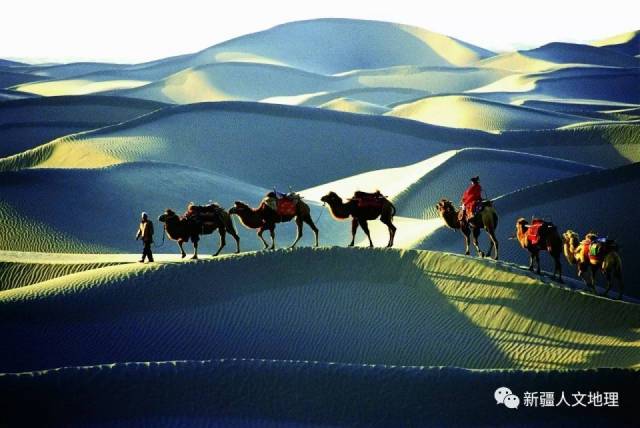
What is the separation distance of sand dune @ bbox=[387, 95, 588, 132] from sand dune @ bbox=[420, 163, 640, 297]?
25582mm

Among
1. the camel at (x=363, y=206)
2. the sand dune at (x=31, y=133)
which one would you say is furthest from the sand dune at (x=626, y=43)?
the camel at (x=363, y=206)

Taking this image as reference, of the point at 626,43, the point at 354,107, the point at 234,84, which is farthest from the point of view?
the point at 626,43

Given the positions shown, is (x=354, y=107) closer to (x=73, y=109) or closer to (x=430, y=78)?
(x=73, y=109)

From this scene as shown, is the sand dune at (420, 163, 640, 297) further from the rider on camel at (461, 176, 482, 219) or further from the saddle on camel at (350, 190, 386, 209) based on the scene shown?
the saddle on camel at (350, 190, 386, 209)

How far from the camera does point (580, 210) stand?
24719 millimetres

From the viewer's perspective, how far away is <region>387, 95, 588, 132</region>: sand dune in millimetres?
54344

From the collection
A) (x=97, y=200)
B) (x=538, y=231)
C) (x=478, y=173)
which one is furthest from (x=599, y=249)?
(x=478, y=173)

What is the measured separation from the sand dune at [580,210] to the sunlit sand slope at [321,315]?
562cm

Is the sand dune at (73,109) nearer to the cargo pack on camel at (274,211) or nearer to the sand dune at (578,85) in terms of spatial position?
the sand dune at (578,85)

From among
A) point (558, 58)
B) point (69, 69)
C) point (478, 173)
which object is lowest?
point (558, 58)

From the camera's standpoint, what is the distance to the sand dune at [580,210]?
22572mm

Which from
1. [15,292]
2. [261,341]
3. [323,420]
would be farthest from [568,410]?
[15,292]

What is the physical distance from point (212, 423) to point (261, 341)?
398cm

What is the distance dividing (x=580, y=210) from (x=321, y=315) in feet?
37.1
